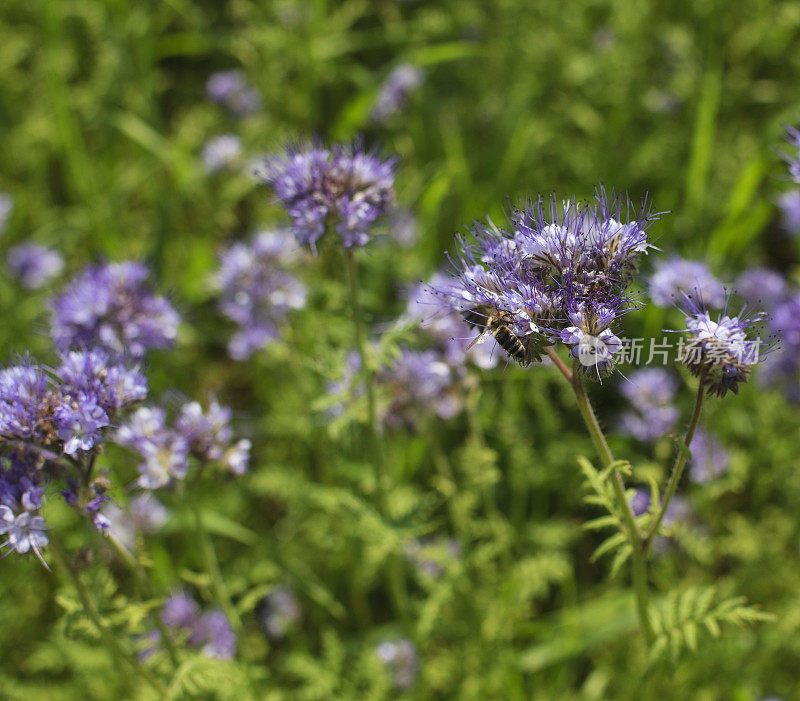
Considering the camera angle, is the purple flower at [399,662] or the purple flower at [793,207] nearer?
the purple flower at [399,662]

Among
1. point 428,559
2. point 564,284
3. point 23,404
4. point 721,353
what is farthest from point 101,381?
point 428,559

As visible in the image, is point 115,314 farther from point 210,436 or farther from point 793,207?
point 793,207

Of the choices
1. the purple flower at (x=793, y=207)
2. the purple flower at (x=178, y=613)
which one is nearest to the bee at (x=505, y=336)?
the purple flower at (x=178, y=613)

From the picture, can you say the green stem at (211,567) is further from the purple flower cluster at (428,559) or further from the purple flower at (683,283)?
the purple flower at (683,283)

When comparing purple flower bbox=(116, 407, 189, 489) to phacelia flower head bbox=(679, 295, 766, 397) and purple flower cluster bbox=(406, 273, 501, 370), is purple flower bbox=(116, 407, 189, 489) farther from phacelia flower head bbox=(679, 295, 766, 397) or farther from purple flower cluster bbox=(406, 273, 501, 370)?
phacelia flower head bbox=(679, 295, 766, 397)

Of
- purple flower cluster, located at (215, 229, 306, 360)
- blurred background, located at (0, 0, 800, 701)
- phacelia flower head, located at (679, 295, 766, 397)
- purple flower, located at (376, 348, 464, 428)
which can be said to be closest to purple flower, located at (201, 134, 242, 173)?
blurred background, located at (0, 0, 800, 701)

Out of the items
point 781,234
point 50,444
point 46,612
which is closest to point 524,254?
point 50,444
